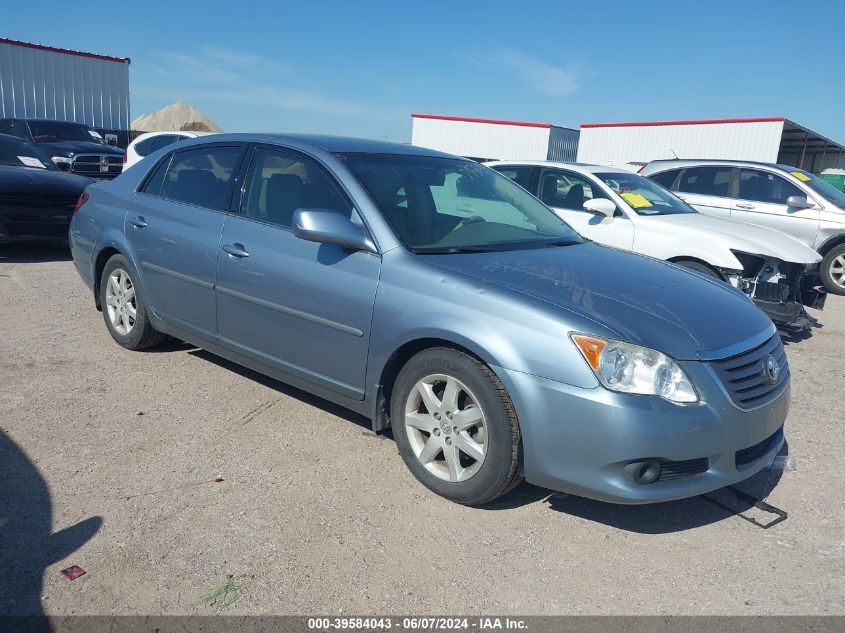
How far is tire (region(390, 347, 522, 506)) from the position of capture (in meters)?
3.05

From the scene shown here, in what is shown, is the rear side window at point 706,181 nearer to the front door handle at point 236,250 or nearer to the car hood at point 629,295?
the car hood at point 629,295

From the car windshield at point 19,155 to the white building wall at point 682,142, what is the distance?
17.0 meters

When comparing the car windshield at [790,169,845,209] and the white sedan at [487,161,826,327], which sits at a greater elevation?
the car windshield at [790,169,845,209]

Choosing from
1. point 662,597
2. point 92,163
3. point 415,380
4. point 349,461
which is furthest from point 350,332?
point 92,163

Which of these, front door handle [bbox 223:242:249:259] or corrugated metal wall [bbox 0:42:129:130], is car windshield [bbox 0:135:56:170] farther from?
corrugated metal wall [bbox 0:42:129:130]

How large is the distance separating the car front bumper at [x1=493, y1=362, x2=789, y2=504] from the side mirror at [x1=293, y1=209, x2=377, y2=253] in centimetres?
101

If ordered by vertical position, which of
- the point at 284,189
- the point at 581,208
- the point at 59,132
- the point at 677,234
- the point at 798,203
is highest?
the point at 59,132

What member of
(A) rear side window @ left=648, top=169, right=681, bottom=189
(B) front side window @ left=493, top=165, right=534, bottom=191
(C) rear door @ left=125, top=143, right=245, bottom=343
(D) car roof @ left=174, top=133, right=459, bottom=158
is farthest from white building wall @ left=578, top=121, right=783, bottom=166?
(C) rear door @ left=125, top=143, right=245, bottom=343

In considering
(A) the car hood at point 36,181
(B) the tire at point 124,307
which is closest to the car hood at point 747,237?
(B) the tire at point 124,307

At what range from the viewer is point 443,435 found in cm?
329

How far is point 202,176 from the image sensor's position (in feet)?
15.1

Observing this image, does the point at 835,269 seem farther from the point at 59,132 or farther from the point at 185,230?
the point at 59,132

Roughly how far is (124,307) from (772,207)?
8.51 meters

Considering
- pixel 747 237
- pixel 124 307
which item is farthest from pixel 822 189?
pixel 124 307
